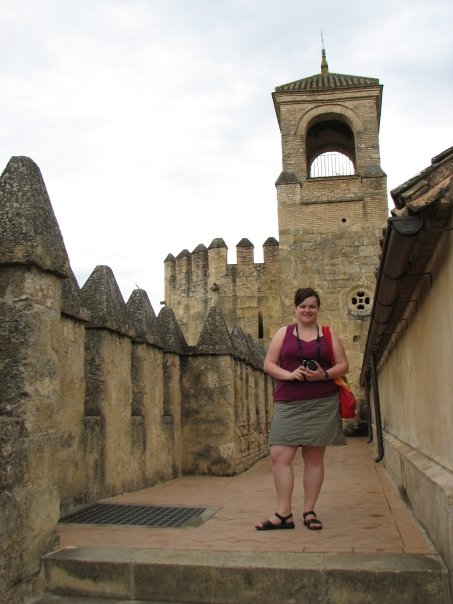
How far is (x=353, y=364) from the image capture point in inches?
881

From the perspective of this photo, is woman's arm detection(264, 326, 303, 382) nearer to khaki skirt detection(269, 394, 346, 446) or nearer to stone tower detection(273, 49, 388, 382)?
khaki skirt detection(269, 394, 346, 446)

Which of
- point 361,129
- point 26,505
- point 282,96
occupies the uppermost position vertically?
point 282,96

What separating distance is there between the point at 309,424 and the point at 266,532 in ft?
2.72

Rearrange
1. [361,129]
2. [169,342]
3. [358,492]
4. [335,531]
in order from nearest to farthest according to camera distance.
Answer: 1. [335,531]
2. [358,492]
3. [169,342]
4. [361,129]

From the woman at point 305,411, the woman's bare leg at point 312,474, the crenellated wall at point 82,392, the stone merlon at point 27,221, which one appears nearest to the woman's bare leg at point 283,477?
the woman at point 305,411

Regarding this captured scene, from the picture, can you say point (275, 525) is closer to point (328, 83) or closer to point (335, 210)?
point (335, 210)

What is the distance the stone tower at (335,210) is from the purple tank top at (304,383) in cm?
A: 1810

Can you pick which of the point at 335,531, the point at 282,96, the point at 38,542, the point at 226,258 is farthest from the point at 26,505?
the point at 282,96

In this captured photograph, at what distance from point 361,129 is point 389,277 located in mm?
21437

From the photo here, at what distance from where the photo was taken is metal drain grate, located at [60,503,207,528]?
196 inches

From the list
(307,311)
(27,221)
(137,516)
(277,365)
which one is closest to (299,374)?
(277,365)

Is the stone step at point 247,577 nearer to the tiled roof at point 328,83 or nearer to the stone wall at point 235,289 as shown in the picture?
the stone wall at point 235,289

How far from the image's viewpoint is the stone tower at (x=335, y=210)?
906 inches

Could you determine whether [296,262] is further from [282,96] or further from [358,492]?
[358,492]
